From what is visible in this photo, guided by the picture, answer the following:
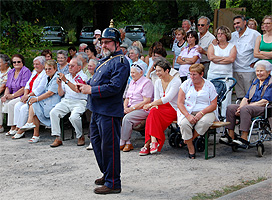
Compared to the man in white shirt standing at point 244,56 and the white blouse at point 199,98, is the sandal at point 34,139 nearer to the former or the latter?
the white blouse at point 199,98

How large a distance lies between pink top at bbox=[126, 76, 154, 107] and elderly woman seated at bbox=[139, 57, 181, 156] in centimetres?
23

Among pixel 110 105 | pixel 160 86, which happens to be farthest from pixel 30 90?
pixel 110 105

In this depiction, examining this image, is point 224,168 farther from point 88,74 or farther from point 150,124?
point 88,74

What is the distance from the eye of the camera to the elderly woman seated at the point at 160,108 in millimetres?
7695

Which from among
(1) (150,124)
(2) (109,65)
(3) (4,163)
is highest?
(2) (109,65)

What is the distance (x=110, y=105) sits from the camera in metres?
5.63

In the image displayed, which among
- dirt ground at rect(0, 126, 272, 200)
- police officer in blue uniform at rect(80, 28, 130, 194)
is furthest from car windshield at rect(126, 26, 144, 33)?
police officer in blue uniform at rect(80, 28, 130, 194)

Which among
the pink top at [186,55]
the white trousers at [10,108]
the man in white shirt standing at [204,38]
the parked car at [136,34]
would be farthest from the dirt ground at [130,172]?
the parked car at [136,34]

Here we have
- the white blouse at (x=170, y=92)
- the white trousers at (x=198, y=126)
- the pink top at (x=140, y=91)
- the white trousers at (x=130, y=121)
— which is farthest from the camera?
the pink top at (x=140, y=91)

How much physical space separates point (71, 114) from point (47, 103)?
776 millimetres

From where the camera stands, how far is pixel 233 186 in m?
5.79

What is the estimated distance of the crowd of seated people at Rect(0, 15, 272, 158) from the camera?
7.49 meters

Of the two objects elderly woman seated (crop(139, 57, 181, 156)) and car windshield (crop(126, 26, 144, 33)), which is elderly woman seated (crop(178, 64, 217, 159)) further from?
car windshield (crop(126, 26, 144, 33))

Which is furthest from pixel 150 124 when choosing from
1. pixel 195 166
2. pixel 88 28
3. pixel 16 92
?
pixel 88 28
